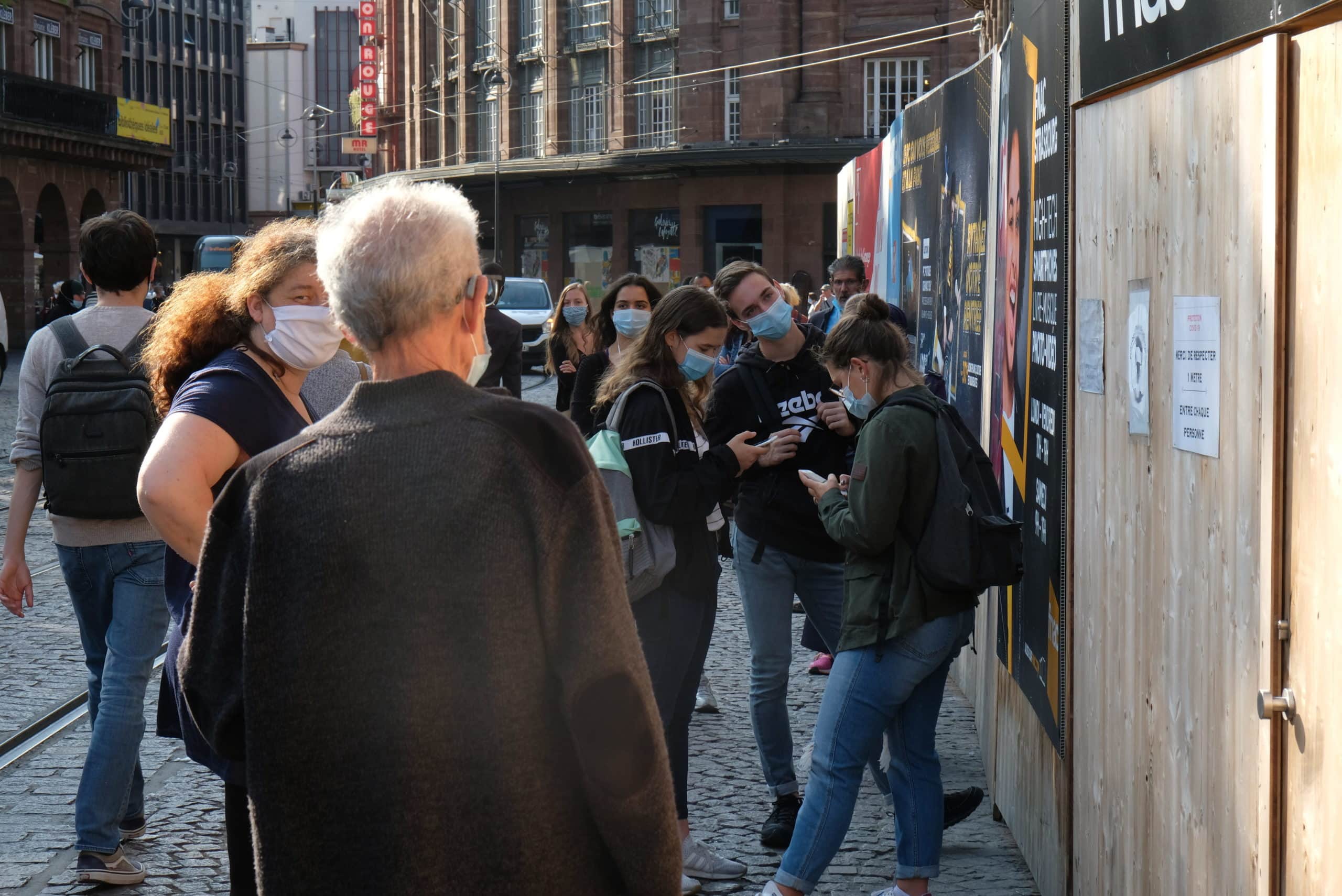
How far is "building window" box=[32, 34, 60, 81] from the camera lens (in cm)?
5025

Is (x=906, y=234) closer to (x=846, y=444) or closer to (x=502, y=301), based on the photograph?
(x=846, y=444)

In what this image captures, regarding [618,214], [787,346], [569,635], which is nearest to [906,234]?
[787,346]

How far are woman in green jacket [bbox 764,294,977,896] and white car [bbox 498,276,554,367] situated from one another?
27.4 metres

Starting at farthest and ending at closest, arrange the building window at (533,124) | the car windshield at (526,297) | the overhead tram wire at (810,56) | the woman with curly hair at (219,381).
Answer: the building window at (533,124), the overhead tram wire at (810,56), the car windshield at (526,297), the woman with curly hair at (219,381)

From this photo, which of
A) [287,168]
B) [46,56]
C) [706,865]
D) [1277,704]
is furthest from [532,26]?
[287,168]

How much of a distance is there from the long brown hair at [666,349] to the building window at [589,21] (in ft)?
139

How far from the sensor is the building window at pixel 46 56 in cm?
5025

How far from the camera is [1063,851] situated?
4.60 meters

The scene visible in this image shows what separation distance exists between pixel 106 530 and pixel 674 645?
1.75 metres

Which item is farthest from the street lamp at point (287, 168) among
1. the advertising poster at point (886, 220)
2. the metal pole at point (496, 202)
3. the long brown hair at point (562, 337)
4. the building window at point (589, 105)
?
the long brown hair at point (562, 337)

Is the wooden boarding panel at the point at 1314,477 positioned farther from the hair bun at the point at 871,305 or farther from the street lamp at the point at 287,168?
the street lamp at the point at 287,168

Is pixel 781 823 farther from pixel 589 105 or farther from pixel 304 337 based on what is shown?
pixel 589 105

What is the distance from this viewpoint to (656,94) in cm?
4475

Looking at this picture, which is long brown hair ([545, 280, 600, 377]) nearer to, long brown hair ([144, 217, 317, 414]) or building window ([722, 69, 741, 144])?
long brown hair ([144, 217, 317, 414])
